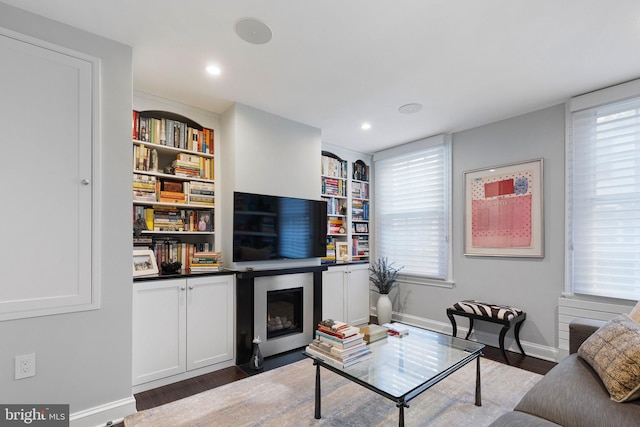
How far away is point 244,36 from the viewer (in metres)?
2.04

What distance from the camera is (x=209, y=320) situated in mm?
2793

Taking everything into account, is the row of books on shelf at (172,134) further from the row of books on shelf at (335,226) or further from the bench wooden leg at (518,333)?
the bench wooden leg at (518,333)

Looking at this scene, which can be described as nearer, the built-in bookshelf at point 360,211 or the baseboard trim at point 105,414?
the baseboard trim at point 105,414

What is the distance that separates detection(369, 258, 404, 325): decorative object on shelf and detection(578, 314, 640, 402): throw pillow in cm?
253

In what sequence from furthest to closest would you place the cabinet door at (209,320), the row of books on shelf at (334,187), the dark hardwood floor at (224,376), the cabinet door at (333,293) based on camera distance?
the row of books on shelf at (334,187)
the cabinet door at (333,293)
the cabinet door at (209,320)
the dark hardwood floor at (224,376)

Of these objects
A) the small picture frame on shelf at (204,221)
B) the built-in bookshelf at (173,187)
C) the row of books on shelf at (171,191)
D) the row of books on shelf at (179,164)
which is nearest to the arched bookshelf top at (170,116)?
the built-in bookshelf at (173,187)

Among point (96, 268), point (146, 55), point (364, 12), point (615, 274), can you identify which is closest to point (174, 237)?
point (96, 268)

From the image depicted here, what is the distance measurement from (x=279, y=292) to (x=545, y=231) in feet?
9.15

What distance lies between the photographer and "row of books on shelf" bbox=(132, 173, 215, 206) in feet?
9.12

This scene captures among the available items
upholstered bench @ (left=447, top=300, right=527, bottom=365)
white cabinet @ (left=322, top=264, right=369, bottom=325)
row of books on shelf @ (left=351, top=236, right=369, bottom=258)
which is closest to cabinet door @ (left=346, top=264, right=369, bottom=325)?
white cabinet @ (left=322, top=264, right=369, bottom=325)

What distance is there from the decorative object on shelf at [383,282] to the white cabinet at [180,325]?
2.09 meters

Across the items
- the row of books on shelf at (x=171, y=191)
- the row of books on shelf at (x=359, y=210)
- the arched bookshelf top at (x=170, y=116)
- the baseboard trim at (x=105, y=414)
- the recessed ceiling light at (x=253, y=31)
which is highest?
the recessed ceiling light at (x=253, y=31)

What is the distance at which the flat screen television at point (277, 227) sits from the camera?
118 inches

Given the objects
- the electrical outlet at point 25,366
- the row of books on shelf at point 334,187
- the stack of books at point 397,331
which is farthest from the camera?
the row of books on shelf at point 334,187
